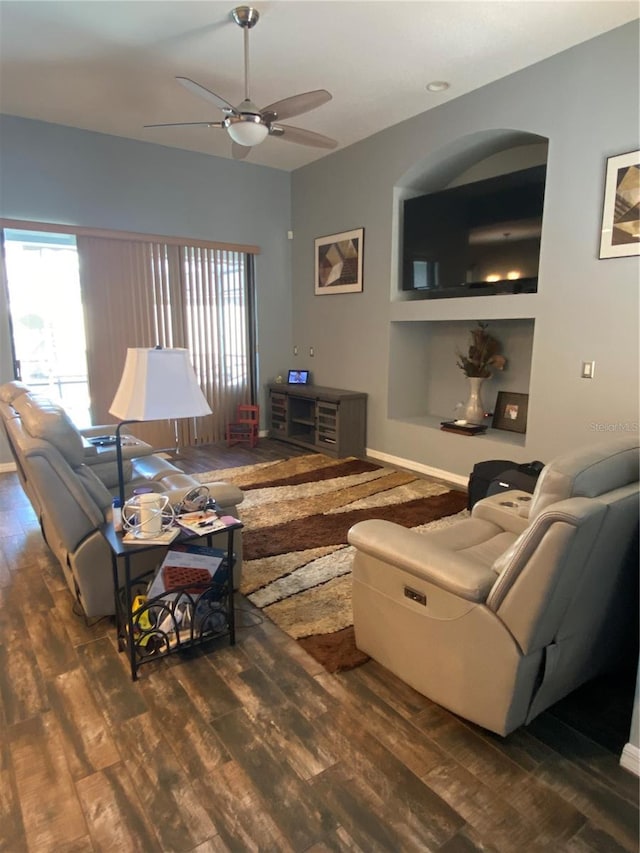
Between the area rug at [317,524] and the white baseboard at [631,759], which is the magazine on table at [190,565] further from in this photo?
the white baseboard at [631,759]

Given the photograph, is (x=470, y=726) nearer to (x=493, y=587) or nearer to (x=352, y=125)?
(x=493, y=587)

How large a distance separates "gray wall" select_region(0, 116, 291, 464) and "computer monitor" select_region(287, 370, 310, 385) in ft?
1.04

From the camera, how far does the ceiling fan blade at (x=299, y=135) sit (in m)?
3.35

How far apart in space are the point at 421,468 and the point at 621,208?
8.60 ft

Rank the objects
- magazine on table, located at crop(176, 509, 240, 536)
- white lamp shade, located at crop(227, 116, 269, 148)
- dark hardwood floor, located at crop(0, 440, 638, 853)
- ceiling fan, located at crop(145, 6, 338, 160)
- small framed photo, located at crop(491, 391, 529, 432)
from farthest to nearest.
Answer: small framed photo, located at crop(491, 391, 529, 432) < white lamp shade, located at crop(227, 116, 269, 148) < ceiling fan, located at crop(145, 6, 338, 160) < magazine on table, located at crop(176, 509, 240, 536) < dark hardwood floor, located at crop(0, 440, 638, 853)

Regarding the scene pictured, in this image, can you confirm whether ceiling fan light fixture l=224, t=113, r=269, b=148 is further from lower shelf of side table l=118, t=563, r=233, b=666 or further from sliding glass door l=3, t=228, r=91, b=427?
sliding glass door l=3, t=228, r=91, b=427

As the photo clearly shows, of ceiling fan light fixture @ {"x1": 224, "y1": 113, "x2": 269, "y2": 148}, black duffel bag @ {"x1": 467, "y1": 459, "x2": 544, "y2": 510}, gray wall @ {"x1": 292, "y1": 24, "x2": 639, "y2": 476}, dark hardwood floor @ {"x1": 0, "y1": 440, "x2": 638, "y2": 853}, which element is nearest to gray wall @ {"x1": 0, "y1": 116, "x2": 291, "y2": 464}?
gray wall @ {"x1": 292, "y1": 24, "x2": 639, "y2": 476}

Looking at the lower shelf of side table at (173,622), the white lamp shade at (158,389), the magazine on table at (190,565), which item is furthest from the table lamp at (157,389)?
the lower shelf of side table at (173,622)

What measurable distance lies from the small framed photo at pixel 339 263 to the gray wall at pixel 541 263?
0.35 ft

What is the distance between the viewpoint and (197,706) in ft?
6.06

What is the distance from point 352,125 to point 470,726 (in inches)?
190

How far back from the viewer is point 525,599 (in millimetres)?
1466

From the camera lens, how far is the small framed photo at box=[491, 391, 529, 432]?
4426mm

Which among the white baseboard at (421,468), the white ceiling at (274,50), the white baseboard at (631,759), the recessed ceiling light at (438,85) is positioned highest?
the recessed ceiling light at (438,85)
